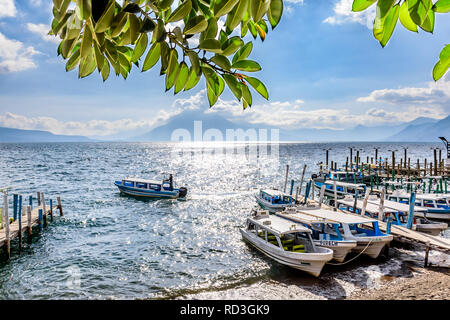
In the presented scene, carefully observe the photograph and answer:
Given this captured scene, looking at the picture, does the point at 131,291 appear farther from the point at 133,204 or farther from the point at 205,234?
the point at 133,204

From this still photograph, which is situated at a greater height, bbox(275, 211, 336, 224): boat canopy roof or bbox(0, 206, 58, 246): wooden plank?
bbox(275, 211, 336, 224): boat canopy roof

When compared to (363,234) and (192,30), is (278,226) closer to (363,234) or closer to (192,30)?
(363,234)

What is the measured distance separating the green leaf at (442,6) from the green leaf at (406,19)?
0.12 m

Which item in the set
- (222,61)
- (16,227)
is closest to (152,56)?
(222,61)

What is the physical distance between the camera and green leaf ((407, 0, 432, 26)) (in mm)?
1025

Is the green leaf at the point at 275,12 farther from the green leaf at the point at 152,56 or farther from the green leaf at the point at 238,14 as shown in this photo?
the green leaf at the point at 152,56

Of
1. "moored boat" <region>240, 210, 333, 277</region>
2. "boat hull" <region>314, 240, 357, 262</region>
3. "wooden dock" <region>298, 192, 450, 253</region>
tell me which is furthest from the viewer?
"boat hull" <region>314, 240, 357, 262</region>

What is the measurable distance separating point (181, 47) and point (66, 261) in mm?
18367

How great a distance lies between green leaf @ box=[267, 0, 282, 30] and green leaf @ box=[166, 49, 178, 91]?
0.40 m

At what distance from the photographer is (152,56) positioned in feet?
3.76

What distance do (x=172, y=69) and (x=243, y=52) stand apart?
0.30 meters

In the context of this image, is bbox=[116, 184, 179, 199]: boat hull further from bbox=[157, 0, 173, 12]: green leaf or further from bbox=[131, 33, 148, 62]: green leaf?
bbox=[157, 0, 173, 12]: green leaf

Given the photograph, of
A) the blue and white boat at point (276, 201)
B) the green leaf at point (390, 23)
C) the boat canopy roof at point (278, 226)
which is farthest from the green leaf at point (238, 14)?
the blue and white boat at point (276, 201)

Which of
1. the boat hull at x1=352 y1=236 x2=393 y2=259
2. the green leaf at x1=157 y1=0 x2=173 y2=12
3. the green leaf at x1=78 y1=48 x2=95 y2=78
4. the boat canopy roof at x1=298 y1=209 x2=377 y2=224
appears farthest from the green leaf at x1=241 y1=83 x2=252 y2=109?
the boat hull at x1=352 y1=236 x2=393 y2=259
